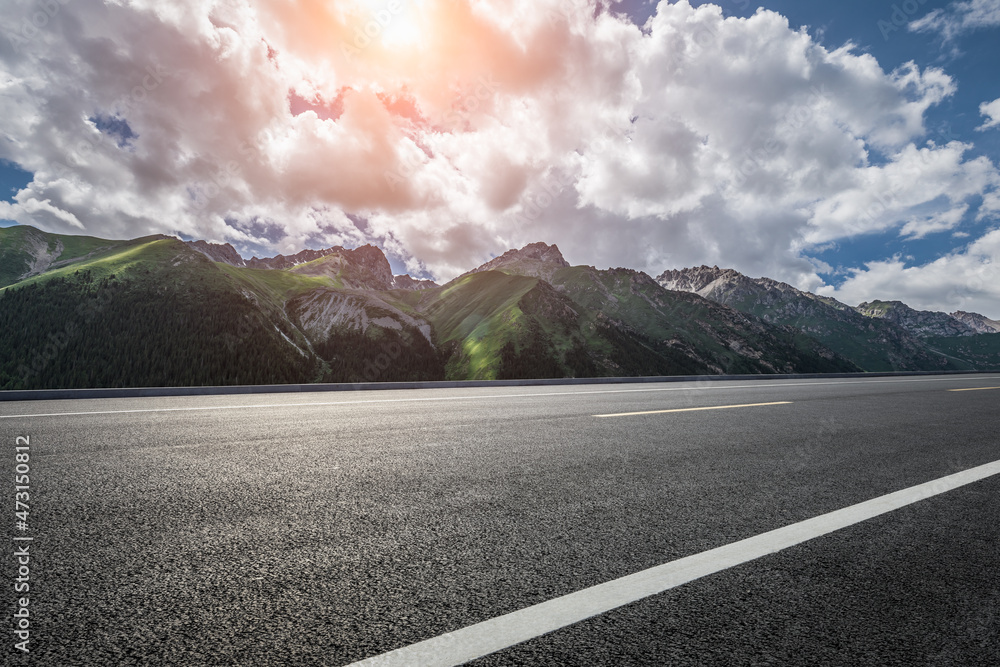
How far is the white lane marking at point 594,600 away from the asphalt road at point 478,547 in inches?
2.1

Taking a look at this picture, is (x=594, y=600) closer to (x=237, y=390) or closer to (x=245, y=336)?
(x=237, y=390)

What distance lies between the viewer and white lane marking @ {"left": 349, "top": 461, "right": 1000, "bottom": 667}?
5.38ft

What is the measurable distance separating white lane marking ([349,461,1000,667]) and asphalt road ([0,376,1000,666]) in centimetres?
5

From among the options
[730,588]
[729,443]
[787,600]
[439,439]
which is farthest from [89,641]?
[729,443]

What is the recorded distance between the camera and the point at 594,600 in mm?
2023

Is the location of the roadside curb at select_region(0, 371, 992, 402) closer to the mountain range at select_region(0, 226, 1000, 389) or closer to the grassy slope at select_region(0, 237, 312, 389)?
the mountain range at select_region(0, 226, 1000, 389)

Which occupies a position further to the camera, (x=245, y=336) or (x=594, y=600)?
(x=245, y=336)

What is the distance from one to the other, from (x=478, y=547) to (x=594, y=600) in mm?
763

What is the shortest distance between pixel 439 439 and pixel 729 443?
351 centimetres

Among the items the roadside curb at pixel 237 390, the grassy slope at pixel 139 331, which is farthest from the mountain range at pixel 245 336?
the roadside curb at pixel 237 390

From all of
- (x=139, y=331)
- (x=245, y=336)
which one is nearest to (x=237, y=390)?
(x=245, y=336)

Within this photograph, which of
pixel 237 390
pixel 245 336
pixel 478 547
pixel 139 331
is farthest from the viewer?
pixel 245 336

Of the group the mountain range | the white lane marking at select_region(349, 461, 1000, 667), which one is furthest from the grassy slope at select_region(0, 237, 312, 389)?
the white lane marking at select_region(349, 461, 1000, 667)

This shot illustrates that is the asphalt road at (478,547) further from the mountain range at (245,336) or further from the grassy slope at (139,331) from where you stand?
the grassy slope at (139,331)
